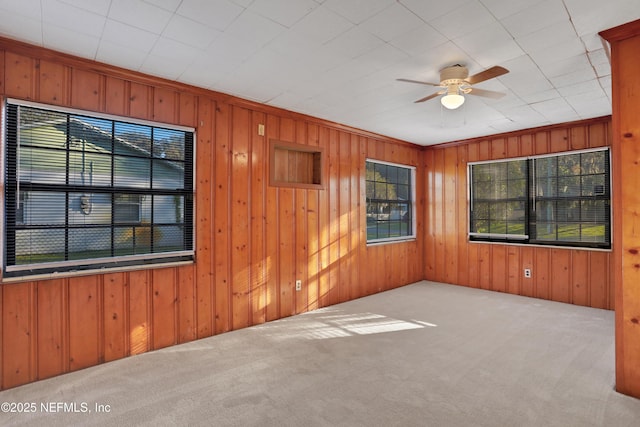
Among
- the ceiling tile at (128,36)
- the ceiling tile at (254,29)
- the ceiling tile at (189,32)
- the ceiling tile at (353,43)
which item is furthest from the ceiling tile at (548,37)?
the ceiling tile at (128,36)

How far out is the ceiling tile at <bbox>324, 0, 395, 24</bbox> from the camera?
1.90m

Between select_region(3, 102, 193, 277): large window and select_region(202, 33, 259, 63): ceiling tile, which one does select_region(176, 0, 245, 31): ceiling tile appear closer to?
select_region(202, 33, 259, 63): ceiling tile

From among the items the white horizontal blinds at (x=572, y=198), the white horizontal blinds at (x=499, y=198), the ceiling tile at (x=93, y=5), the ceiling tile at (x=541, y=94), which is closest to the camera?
the ceiling tile at (x=93, y=5)

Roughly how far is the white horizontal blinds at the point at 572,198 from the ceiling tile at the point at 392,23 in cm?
369

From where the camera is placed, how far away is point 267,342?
3139 mm

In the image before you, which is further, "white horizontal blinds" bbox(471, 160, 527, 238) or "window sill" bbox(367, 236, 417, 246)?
"window sill" bbox(367, 236, 417, 246)

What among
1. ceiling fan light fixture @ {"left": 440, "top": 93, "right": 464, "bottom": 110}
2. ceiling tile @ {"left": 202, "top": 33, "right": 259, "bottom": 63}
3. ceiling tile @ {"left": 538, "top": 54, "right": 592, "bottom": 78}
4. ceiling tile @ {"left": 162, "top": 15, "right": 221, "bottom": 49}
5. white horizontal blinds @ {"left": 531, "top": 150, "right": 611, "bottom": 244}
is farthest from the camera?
white horizontal blinds @ {"left": 531, "top": 150, "right": 611, "bottom": 244}

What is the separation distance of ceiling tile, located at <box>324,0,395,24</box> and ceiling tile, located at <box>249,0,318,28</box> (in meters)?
0.12

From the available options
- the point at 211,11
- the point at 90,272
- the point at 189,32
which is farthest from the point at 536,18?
the point at 90,272

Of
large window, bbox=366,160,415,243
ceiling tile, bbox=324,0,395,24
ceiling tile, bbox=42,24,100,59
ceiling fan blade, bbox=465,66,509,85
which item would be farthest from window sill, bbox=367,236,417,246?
ceiling tile, bbox=42,24,100,59

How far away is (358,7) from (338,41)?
40 centimetres

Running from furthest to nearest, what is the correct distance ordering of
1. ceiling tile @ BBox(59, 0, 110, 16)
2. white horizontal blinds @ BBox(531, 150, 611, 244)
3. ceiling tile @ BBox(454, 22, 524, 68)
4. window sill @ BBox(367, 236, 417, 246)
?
1. window sill @ BBox(367, 236, 417, 246)
2. white horizontal blinds @ BBox(531, 150, 611, 244)
3. ceiling tile @ BBox(454, 22, 524, 68)
4. ceiling tile @ BBox(59, 0, 110, 16)

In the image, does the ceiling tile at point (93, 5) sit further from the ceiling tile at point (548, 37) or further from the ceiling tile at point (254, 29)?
the ceiling tile at point (548, 37)

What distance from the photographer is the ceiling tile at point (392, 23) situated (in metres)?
1.99
